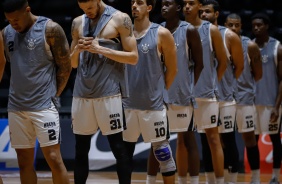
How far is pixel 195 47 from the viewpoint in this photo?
24.2 ft

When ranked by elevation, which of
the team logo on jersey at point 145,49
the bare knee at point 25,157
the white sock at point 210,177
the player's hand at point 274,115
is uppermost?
the team logo on jersey at point 145,49

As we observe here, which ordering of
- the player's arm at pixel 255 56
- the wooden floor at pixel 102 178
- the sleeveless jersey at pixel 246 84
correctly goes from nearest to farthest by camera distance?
the sleeveless jersey at pixel 246 84 < the player's arm at pixel 255 56 < the wooden floor at pixel 102 178

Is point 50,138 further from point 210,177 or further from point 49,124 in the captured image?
point 210,177

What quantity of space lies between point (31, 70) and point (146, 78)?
1293 mm

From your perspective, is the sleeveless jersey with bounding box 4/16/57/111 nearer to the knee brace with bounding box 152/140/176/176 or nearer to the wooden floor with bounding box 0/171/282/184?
the knee brace with bounding box 152/140/176/176

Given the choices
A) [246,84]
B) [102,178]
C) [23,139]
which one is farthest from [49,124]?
[102,178]

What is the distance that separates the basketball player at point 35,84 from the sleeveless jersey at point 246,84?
3.44 m

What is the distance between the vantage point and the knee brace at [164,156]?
6.67 meters

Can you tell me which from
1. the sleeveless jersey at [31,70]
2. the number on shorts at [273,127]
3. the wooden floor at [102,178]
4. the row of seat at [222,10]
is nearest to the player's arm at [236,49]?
the number on shorts at [273,127]

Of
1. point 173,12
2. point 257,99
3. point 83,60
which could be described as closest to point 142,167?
point 257,99

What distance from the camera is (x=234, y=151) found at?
327 inches

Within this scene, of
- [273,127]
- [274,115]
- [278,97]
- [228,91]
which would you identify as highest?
[228,91]

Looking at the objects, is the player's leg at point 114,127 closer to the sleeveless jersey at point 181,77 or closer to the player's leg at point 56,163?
the player's leg at point 56,163

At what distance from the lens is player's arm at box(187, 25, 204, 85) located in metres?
7.34
